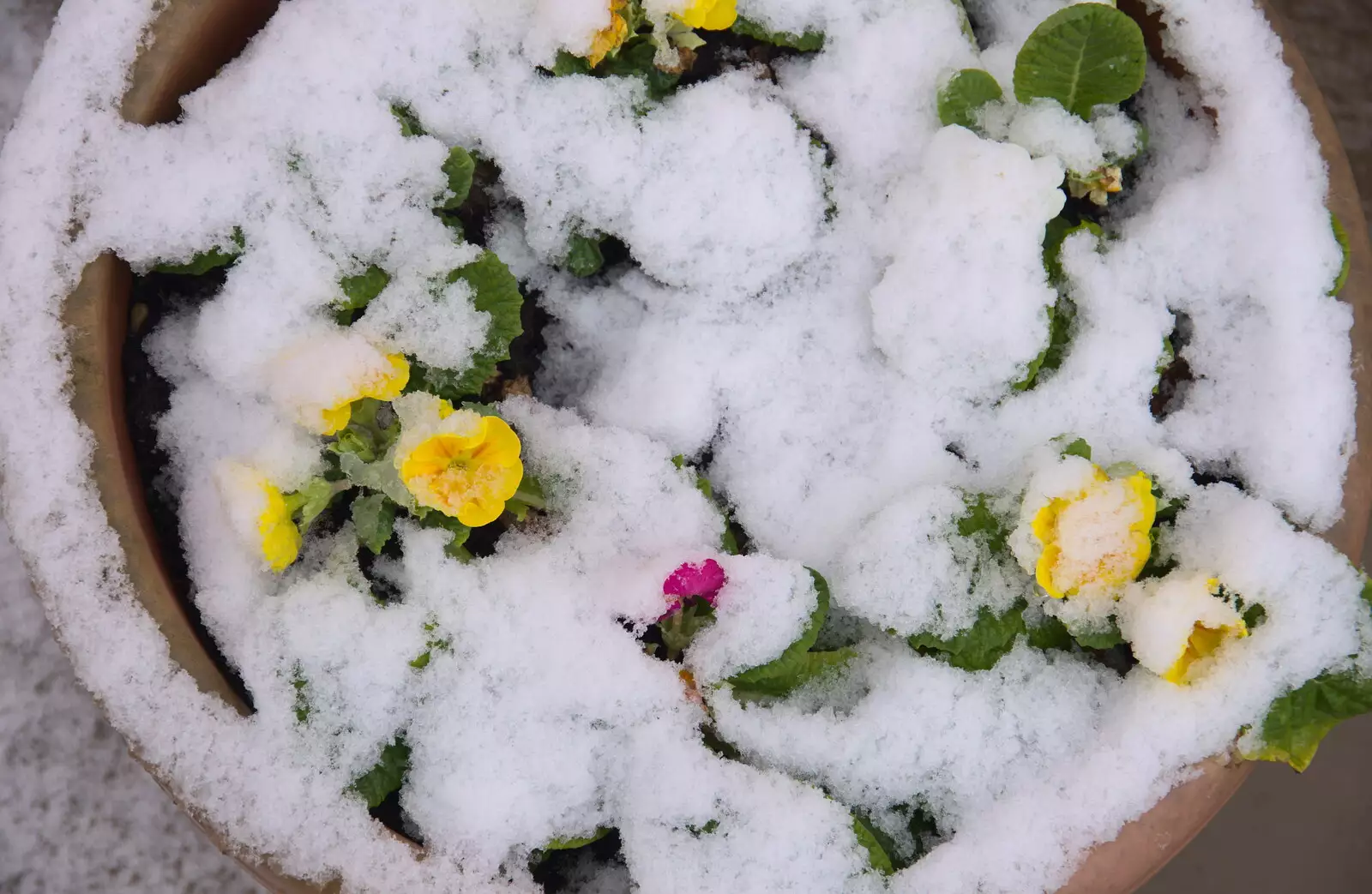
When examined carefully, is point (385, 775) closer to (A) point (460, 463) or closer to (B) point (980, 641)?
(A) point (460, 463)

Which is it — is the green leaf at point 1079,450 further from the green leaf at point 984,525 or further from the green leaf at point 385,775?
the green leaf at point 385,775

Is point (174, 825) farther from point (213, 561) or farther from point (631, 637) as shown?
point (631, 637)

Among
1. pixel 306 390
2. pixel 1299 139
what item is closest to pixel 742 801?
pixel 306 390

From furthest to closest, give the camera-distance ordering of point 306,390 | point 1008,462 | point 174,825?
A: 1. point 174,825
2. point 1008,462
3. point 306,390

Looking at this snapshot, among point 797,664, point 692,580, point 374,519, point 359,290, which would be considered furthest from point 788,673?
point 359,290

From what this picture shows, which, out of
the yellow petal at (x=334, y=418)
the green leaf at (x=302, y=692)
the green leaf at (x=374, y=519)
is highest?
the yellow petal at (x=334, y=418)

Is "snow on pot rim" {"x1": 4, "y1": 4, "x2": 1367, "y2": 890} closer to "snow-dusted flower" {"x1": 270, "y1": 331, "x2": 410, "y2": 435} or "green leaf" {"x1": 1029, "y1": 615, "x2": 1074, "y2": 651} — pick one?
"snow-dusted flower" {"x1": 270, "y1": 331, "x2": 410, "y2": 435}

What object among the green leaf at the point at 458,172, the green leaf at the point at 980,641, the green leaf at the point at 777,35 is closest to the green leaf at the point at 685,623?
the green leaf at the point at 980,641
